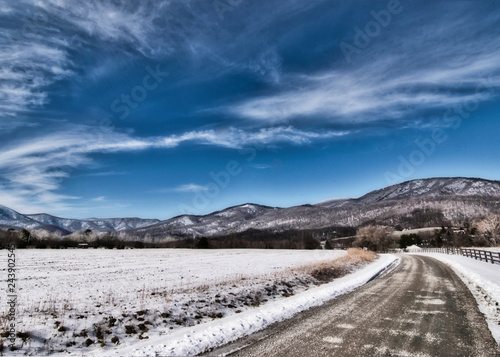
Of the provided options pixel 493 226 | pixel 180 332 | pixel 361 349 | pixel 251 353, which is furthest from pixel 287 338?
pixel 493 226

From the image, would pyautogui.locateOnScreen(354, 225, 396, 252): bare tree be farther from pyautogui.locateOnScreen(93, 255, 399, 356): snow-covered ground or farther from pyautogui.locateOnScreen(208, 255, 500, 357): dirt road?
pyautogui.locateOnScreen(93, 255, 399, 356): snow-covered ground

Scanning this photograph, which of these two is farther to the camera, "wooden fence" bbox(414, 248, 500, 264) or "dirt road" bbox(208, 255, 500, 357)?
"wooden fence" bbox(414, 248, 500, 264)

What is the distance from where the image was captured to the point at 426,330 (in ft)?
26.0

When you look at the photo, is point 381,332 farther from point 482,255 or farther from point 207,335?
point 482,255

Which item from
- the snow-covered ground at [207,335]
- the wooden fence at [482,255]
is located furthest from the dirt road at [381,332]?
the wooden fence at [482,255]

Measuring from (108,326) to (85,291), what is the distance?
8.11 meters

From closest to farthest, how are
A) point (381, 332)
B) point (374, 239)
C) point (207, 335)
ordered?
point (381, 332), point (207, 335), point (374, 239)

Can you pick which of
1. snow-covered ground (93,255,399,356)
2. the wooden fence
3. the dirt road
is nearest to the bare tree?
the wooden fence

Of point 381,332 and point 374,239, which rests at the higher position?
point 381,332

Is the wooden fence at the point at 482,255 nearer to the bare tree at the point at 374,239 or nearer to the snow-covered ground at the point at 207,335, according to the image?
the snow-covered ground at the point at 207,335

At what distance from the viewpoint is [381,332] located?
7.75 meters

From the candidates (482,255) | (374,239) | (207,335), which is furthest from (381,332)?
(374,239)

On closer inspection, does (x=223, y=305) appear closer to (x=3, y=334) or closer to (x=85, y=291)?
(x=3, y=334)

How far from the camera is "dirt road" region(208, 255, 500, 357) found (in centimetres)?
655
